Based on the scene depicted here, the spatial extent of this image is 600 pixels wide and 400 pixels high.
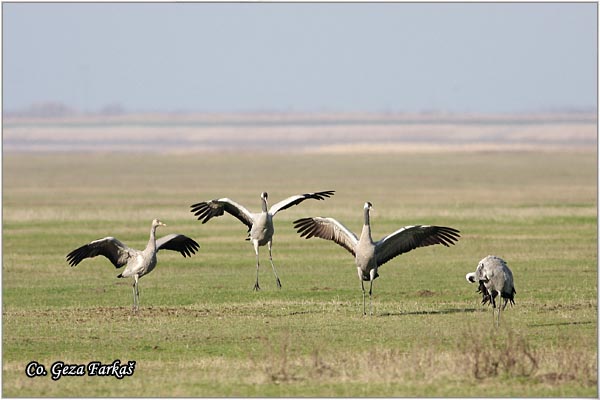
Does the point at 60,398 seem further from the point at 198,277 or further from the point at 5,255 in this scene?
the point at 5,255

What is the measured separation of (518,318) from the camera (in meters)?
16.8

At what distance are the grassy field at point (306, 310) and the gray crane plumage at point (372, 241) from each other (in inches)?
29.9

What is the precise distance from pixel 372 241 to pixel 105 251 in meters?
3.93

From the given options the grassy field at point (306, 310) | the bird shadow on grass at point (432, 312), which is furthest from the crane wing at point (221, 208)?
the bird shadow on grass at point (432, 312)

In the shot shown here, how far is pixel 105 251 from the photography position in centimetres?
1802

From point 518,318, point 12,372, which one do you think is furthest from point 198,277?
point 12,372

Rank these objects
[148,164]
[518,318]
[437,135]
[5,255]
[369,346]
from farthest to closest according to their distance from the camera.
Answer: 1. [437,135]
2. [148,164]
3. [5,255]
4. [518,318]
5. [369,346]

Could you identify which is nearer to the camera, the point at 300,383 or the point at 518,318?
the point at 300,383

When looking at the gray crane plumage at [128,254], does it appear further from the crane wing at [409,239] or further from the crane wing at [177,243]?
the crane wing at [409,239]

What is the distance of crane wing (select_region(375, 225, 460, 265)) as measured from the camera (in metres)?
17.4

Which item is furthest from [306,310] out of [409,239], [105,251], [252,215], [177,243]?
[252,215]

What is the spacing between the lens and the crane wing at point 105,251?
17688 mm

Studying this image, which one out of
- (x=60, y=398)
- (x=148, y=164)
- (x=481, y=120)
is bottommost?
(x=60, y=398)

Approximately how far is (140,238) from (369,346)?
19.1m
